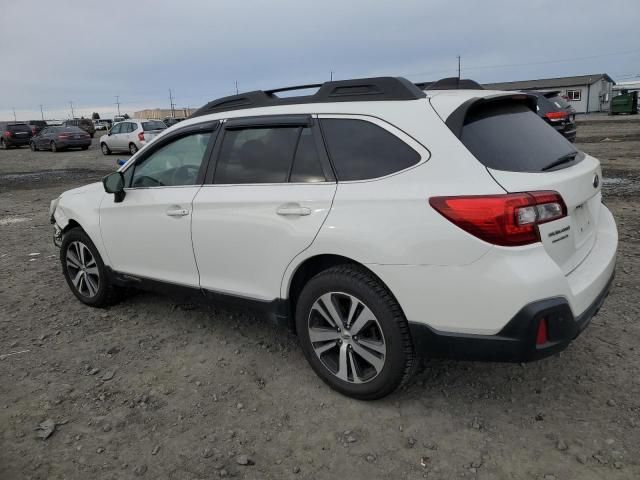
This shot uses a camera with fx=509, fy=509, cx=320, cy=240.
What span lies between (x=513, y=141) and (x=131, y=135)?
20.8 meters

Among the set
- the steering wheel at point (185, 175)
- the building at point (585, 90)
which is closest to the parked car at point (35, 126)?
the steering wheel at point (185, 175)

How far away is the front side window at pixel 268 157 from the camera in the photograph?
3.11 m

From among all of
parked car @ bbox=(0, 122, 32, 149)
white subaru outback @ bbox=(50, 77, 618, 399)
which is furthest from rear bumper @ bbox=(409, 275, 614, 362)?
parked car @ bbox=(0, 122, 32, 149)

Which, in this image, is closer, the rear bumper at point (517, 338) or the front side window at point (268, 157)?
the rear bumper at point (517, 338)

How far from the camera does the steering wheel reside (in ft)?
12.2

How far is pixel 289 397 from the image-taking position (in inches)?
124

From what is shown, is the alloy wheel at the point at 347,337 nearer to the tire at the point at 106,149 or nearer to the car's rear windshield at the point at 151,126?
the car's rear windshield at the point at 151,126

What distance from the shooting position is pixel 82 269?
4711mm

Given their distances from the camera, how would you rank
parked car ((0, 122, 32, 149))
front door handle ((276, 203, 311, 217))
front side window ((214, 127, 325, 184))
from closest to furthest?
front door handle ((276, 203, 311, 217)) < front side window ((214, 127, 325, 184)) < parked car ((0, 122, 32, 149))

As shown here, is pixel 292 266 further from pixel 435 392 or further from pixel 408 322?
pixel 435 392

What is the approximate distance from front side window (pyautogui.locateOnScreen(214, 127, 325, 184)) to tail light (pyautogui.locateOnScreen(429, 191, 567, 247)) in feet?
2.87

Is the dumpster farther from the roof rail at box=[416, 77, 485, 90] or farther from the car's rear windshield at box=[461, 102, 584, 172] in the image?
the car's rear windshield at box=[461, 102, 584, 172]

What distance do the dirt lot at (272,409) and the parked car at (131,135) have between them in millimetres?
17901

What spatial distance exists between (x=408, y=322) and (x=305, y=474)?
0.91 meters
